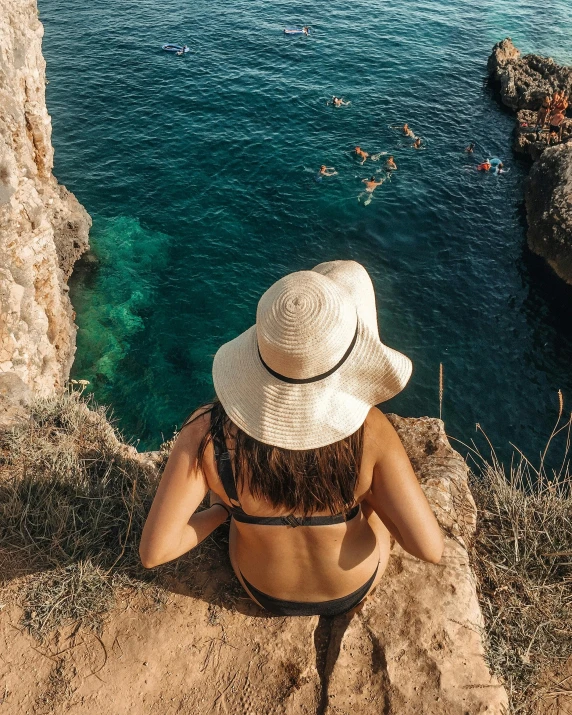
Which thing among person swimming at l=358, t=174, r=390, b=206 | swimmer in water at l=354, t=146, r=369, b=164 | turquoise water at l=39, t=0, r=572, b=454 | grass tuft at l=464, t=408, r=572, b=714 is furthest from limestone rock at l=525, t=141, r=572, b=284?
grass tuft at l=464, t=408, r=572, b=714

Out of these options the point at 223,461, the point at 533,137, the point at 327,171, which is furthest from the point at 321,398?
the point at 533,137

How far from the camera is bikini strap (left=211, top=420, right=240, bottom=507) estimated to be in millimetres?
2381

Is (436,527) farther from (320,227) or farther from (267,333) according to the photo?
(320,227)

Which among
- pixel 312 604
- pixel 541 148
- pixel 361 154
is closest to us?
pixel 312 604

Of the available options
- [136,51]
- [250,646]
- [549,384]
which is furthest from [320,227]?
[136,51]

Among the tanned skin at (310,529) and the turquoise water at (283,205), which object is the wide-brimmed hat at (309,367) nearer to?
the tanned skin at (310,529)

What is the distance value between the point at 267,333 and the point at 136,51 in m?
37.7

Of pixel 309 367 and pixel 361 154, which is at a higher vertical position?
pixel 309 367

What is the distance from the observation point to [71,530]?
3889 mm

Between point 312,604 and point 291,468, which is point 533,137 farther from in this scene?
point 291,468

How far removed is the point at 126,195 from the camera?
21.9 metres

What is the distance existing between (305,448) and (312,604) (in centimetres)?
136

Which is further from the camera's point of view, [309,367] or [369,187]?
[369,187]

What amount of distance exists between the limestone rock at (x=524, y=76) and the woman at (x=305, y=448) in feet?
106
